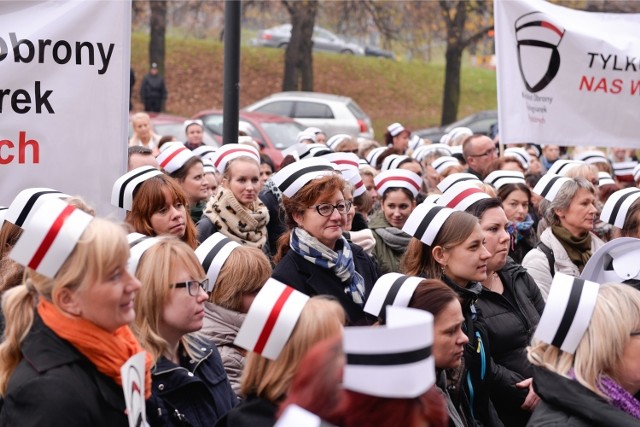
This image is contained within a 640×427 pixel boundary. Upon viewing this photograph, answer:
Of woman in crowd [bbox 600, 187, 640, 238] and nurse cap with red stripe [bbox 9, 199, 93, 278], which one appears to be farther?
woman in crowd [bbox 600, 187, 640, 238]

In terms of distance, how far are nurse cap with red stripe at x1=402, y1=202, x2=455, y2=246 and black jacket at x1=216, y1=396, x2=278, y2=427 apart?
90.6 inches

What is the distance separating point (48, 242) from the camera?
3.51 m

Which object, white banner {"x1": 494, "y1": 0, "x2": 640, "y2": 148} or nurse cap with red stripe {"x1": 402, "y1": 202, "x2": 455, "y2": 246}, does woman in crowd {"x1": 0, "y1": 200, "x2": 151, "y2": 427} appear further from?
white banner {"x1": 494, "y1": 0, "x2": 640, "y2": 148}

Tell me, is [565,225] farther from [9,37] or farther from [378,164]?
[378,164]

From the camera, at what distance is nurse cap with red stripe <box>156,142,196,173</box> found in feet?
27.1

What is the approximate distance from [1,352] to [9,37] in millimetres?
3283

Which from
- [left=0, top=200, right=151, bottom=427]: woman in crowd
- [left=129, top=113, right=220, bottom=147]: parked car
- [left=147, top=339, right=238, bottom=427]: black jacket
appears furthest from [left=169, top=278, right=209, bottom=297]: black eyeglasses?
[left=129, top=113, right=220, bottom=147]: parked car

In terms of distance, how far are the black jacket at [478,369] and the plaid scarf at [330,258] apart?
678 millimetres

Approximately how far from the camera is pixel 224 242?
542 cm

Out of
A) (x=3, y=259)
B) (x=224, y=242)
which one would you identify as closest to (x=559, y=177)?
(x=224, y=242)

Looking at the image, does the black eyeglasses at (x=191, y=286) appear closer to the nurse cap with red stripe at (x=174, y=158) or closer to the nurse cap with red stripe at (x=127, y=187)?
the nurse cap with red stripe at (x=127, y=187)

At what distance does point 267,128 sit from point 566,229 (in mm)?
14387

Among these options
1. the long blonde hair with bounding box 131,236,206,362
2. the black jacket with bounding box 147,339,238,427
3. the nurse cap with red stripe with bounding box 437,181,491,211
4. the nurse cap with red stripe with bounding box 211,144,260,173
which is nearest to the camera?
the black jacket with bounding box 147,339,238,427

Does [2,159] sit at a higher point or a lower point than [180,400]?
higher
